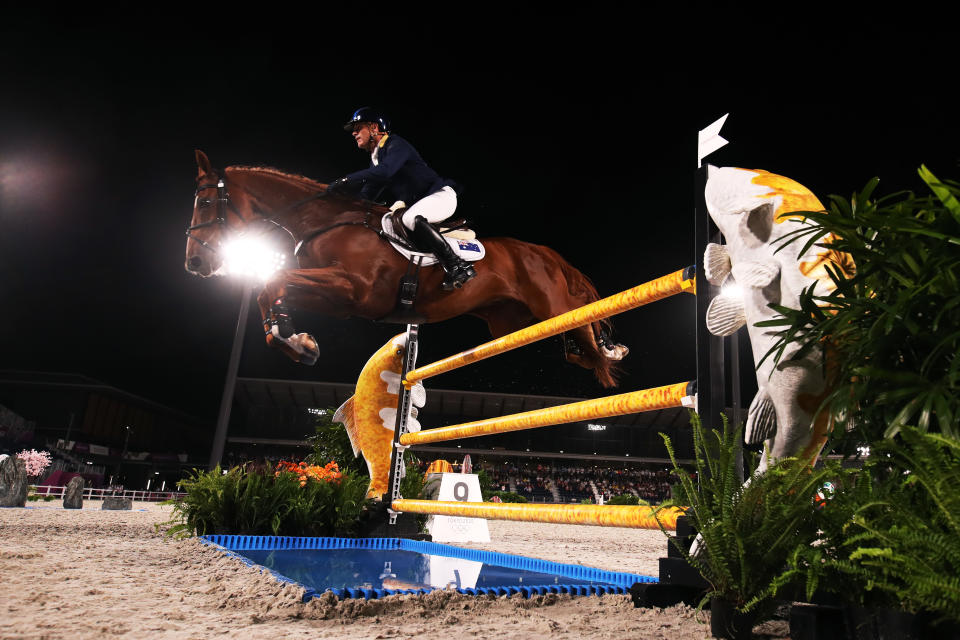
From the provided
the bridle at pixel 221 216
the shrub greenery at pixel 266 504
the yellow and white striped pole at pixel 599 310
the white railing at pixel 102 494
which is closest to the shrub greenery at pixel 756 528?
the yellow and white striped pole at pixel 599 310

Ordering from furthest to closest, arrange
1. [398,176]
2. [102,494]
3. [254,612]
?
1. [102,494]
2. [398,176]
3. [254,612]

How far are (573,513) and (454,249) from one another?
1843 millimetres

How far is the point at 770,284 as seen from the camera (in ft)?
4.03

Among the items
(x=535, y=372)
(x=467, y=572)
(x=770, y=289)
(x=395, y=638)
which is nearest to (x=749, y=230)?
(x=770, y=289)

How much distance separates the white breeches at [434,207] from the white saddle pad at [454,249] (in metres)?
0.11

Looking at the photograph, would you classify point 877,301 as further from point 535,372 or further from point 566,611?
point 535,372

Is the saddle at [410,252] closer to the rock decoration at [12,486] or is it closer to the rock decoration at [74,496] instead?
the rock decoration at [12,486]

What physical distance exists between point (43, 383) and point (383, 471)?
99.5 ft

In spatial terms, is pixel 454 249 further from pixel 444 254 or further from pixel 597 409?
pixel 597 409

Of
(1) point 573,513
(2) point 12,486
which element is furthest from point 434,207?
(2) point 12,486

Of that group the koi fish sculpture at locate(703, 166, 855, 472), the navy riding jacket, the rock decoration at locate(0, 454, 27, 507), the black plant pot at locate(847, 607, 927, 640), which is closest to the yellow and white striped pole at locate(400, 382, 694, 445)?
the koi fish sculpture at locate(703, 166, 855, 472)

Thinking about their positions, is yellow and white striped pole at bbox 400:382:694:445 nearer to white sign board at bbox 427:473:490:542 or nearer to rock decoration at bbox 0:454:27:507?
white sign board at bbox 427:473:490:542

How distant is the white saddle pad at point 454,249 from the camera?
3.11 m

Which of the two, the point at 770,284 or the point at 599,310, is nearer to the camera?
the point at 770,284
